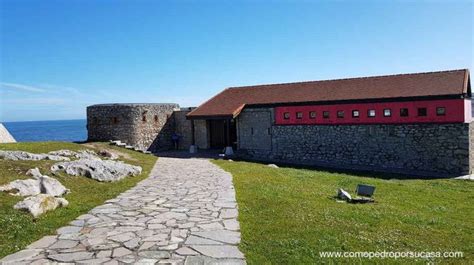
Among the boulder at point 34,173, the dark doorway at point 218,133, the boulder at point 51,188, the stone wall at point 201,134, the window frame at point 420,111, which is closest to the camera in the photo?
the boulder at point 51,188

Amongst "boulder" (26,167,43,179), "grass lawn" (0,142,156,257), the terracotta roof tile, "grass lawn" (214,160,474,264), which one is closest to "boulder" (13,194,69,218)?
"grass lawn" (0,142,156,257)

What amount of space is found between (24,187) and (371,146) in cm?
1699

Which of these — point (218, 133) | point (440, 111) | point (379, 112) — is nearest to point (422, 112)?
point (440, 111)

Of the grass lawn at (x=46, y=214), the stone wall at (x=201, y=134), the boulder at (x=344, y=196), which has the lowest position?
the boulder at (x=344, y=196)

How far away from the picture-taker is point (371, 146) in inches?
798

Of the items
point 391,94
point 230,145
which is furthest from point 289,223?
point 230,145

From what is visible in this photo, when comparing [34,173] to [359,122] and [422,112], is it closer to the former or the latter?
[359,122]

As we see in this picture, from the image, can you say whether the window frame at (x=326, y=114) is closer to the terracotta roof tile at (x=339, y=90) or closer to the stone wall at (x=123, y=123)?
the terracotta roof tile at (x=339, y=90)

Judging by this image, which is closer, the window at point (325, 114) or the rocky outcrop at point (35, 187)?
the rocky outcrop at point (35, 187)

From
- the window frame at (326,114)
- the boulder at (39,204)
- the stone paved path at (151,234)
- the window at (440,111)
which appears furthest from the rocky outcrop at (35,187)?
the window at (440,111)

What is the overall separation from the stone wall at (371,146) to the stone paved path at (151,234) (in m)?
12.7

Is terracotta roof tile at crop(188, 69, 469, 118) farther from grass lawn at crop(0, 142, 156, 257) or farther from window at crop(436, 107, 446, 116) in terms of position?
grass lawn at crop(0, 142, 156, 257)

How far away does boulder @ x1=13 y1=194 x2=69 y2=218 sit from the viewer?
24.2 ft

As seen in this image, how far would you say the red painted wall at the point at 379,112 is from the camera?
A: 17688mm
